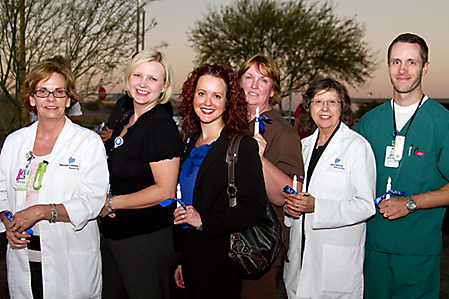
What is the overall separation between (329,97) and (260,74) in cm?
59

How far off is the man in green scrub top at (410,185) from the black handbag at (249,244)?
3.04 ft

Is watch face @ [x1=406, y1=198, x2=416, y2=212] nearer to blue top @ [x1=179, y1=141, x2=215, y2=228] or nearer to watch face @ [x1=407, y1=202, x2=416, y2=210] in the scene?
watch face @ [x1=407, y1=202, x2=416, y2=210]

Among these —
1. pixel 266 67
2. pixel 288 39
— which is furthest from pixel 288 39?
pixel 266 67

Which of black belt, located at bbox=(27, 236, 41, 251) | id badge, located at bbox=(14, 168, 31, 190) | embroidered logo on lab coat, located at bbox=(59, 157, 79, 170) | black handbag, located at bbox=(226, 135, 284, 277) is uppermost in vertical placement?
embroidered logo on lab coat, located at bbox=(59, 157, 79, 170)

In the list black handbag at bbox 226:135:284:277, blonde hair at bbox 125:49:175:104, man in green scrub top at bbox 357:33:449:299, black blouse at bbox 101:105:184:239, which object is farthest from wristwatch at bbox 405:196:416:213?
blonde hair at bbox 125:49:175:104

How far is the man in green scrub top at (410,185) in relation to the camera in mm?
2721

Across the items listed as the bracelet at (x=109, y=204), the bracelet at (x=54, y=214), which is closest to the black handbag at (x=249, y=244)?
the bracelet at (x=109, y=204)

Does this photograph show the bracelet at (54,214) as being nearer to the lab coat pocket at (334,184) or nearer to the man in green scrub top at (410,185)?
the lab coat pocket at (334,184)

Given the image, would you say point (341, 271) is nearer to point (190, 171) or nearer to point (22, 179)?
point (190, 171)

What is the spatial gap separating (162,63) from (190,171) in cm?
84

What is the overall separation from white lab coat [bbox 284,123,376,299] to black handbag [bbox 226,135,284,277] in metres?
0.50

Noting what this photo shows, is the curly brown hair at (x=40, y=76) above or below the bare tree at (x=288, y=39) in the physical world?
below

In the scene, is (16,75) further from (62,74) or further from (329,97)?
(329,97)

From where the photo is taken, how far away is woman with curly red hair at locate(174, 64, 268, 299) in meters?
2.24
